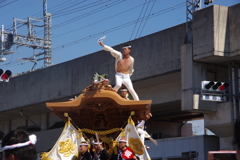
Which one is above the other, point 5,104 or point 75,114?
point 5,104

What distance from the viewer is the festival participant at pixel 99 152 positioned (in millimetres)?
12109

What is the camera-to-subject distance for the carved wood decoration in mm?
12938

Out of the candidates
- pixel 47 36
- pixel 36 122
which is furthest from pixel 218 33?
pixel 47 36

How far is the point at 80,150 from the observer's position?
497 inches

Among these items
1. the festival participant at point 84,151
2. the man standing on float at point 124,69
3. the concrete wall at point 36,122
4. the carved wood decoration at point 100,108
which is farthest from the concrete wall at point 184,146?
the festival participant at point 84,151

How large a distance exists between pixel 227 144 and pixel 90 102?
43.3 feet

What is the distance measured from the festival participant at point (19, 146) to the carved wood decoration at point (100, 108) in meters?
8.34

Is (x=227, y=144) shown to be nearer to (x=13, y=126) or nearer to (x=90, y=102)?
(x=90, y=102)

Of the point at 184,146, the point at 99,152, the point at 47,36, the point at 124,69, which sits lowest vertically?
the point at 99,152

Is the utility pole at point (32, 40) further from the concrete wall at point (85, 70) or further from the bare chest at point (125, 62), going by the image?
the bare chest at point (125, 62)

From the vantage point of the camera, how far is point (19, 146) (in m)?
4.46

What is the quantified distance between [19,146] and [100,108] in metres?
8.98

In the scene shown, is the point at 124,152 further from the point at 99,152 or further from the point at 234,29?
the point at 234,29

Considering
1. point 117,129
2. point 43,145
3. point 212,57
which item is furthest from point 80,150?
point 43,145
